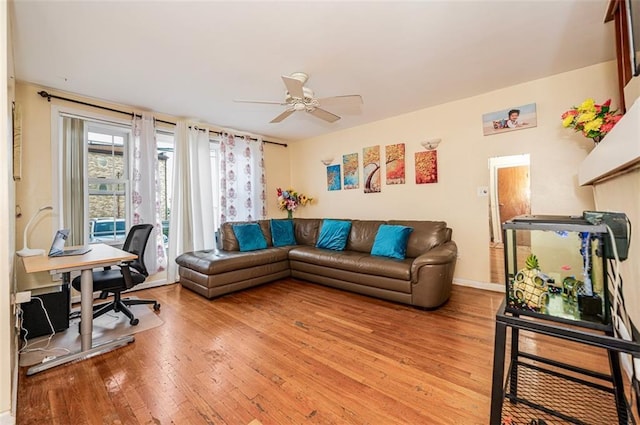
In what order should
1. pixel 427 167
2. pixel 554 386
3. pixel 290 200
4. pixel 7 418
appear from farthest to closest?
1. pixel 290 200
2. pixel 427 167
3. pixel 554 386
4. pixel 7 418

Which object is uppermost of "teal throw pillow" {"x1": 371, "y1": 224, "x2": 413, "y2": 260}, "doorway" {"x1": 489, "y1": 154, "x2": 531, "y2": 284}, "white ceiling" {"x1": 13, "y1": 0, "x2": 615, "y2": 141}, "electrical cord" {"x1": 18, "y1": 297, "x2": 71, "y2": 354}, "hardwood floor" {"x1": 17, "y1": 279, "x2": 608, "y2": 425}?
"white ceiling" {"x1": 13, "y1": 0, "x2": 615, "y2": 141}

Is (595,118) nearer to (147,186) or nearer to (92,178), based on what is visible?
(147,186)

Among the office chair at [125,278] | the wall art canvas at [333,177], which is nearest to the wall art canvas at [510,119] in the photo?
the wall art canvas at [333,177]

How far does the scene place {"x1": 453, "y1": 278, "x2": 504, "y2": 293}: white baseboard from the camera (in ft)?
10.9

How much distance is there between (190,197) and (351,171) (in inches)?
105

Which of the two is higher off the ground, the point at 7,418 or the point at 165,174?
the point at 165,174

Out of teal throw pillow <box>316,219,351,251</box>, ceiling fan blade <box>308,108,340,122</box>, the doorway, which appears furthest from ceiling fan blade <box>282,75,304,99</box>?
the doorway

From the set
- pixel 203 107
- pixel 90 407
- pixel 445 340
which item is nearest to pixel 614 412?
pixel 445 340

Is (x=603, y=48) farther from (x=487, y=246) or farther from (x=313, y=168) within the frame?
(x=313, y=168)

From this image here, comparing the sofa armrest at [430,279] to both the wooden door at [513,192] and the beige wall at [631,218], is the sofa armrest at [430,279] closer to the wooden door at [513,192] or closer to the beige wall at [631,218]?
the wooden door at [513,192]

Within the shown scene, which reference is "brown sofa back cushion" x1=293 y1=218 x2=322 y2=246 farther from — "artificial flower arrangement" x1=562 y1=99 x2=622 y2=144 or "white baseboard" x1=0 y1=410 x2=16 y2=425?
"white baseboard" x1=0 y1=410 x2=16 y2=425

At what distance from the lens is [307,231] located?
15.5 feet

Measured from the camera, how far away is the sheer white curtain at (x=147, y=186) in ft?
11.8

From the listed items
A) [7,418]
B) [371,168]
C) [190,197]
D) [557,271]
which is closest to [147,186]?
[190,197]
